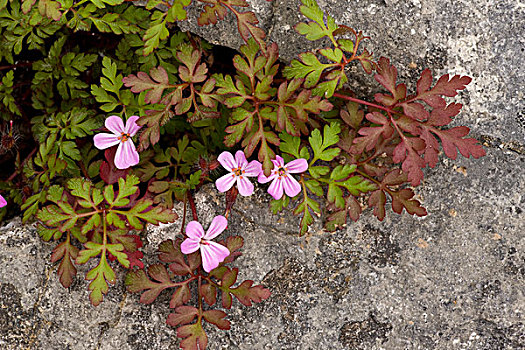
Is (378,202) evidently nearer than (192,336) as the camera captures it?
No

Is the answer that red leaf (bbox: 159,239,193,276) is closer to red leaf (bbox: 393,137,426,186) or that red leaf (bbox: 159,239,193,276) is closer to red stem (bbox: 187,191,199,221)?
red stem (bbox: 187,191,199,221)

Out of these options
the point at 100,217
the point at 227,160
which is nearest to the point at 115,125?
the point at 100,217

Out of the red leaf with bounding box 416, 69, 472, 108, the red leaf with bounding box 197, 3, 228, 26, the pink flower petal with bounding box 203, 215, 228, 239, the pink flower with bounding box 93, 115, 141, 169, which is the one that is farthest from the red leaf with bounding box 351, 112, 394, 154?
the pink flower with bounding box 93, 115, 141, 169

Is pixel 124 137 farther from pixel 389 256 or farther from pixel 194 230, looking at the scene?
pixel 389 256

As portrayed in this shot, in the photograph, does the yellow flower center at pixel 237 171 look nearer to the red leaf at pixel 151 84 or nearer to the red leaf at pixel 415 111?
the red leaf at pixel 151 84

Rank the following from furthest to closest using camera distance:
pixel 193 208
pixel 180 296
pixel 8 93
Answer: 1. pixel 8 93
2. pixel 193 208
3. pixel 180 296

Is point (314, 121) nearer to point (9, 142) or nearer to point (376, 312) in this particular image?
point (376, 312)

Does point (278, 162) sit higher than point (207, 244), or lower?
higher

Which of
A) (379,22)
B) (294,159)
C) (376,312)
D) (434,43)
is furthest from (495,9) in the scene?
(376,312)
